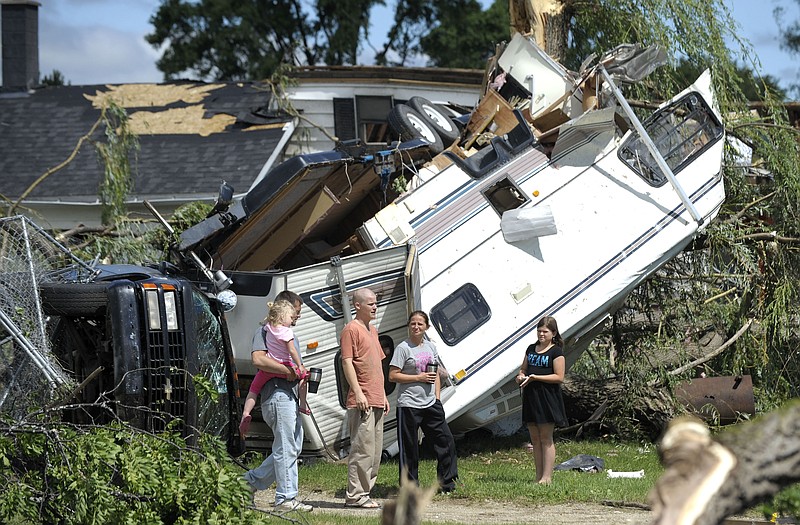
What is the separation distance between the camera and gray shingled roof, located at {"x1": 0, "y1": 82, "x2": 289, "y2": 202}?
18.8m

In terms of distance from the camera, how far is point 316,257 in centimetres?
1243

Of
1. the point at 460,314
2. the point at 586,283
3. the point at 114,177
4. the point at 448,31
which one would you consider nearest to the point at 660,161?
the point at 586,283

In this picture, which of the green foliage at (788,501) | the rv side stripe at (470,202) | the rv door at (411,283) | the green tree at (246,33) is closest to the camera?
the green foliage at (788,501)

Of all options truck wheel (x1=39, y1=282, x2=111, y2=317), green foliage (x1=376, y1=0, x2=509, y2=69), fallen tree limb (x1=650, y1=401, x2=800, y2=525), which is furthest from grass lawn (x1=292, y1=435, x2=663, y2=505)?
green foliage (x1=376, y1=0, x2=509, y2=69)

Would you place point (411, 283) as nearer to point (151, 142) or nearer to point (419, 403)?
point (419, 403)

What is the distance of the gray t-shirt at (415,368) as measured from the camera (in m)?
9.56

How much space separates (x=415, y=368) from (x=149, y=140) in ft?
38.6

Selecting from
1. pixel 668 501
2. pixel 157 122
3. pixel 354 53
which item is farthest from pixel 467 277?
pixel 354 53

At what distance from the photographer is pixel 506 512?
8828 mm

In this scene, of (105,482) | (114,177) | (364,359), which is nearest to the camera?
(105,482)

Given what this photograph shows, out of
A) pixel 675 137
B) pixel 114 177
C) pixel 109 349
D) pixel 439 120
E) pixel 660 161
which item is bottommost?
pixel 109 349

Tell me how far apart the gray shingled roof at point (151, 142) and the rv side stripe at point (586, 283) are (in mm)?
8199

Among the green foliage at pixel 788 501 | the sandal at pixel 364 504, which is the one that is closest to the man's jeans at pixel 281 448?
the sandal at pixel 364 504

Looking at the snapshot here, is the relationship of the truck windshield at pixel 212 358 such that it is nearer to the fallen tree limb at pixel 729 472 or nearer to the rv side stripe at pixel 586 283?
the rv side stripe at pixel 586 283
